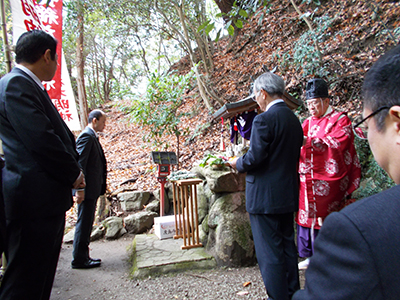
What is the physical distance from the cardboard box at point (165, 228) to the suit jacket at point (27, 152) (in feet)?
9.79

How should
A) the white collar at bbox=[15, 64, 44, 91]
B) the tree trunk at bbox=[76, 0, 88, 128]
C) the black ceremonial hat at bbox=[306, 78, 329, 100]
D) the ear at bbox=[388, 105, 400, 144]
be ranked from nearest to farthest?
the ear at bbox=[388, 105, 400, 144] < the white collar at bbox=[15, 64, 44, 91] < the black ceremonial hat at bbox=[306, 78, 329, 100] < the tree trunk at bbox=[76, 0, 88, 128]

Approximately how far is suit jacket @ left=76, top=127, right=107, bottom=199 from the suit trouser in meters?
2.53

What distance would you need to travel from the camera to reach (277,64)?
7844 mm

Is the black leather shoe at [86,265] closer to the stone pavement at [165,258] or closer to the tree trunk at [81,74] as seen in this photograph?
the stone pavement at [165,258]

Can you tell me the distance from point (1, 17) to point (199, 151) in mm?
6060

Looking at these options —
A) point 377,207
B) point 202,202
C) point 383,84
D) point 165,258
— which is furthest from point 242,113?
point 377,207

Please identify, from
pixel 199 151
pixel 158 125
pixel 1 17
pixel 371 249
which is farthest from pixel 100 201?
pixel 371 249

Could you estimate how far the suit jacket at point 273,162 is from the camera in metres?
2.43

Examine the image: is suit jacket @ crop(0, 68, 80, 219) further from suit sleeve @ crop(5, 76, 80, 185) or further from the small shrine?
the small shrine

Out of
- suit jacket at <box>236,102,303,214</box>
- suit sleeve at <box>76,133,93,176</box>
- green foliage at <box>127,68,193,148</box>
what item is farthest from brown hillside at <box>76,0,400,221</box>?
suit sleeve at <box>76,133,93,176</box>

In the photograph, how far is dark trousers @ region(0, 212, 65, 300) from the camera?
5.64 ft

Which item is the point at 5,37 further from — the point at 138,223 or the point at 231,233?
the point at 138,223

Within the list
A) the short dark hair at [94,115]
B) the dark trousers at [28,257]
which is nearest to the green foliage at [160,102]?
the short dark hair at [94,115]

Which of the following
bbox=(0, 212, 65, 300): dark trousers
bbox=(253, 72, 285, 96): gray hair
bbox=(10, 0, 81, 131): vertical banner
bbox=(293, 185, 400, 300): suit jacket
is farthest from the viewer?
bbox=(10, 0, 81, 131): vertical banner
